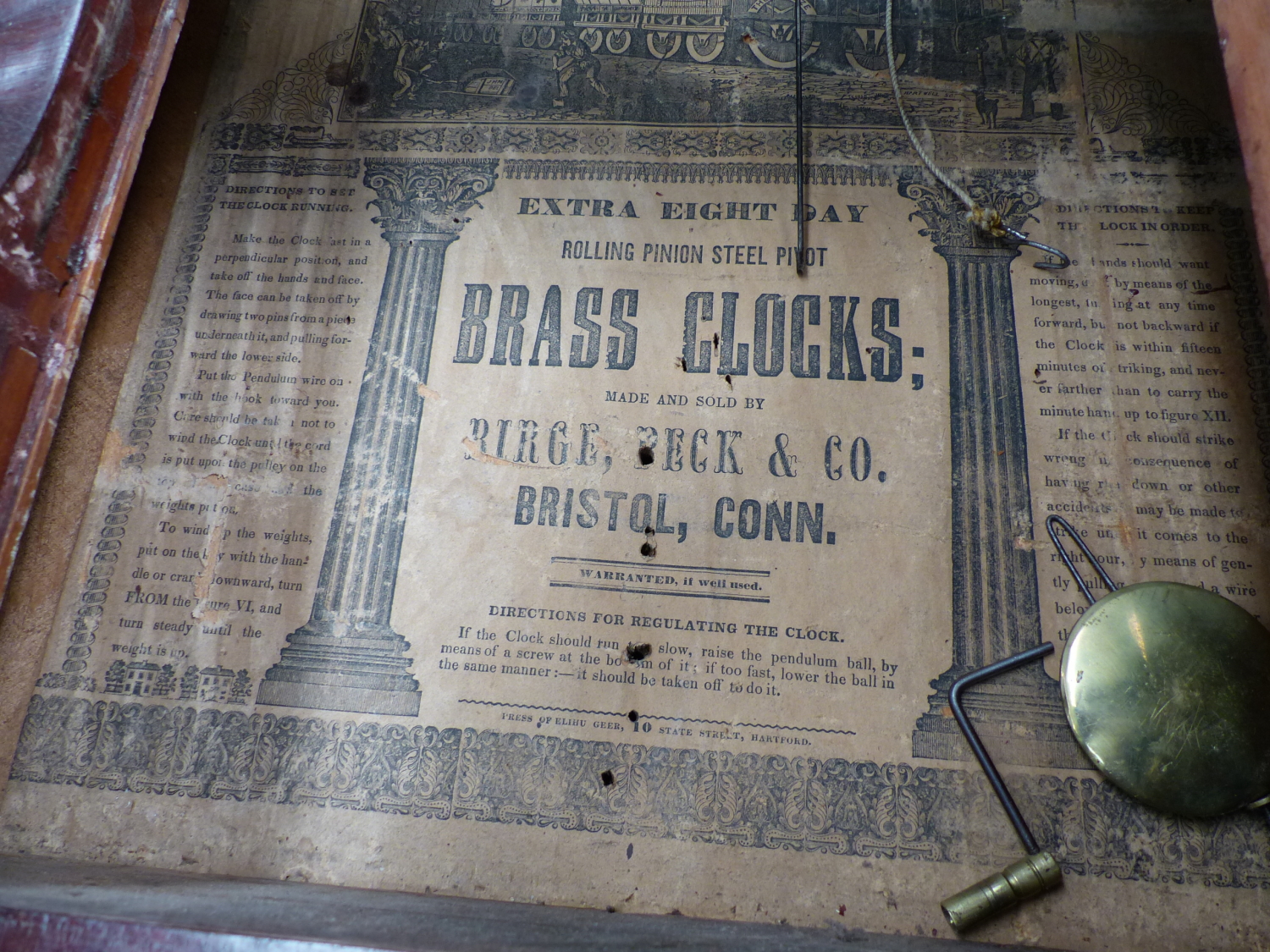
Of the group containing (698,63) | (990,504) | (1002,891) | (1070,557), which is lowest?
(1002,891)

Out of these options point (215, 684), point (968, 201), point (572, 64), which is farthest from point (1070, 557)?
point (215, 684)

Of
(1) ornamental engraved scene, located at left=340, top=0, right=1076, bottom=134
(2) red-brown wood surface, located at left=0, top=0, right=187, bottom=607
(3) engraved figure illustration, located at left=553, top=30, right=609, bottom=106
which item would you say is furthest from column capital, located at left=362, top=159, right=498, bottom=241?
(2) red-brown wood surface, located at left=0, top=0, right=187, bottom=607

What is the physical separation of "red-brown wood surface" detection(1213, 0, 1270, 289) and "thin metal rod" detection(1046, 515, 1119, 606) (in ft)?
2.15

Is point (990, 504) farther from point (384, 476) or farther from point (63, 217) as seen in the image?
point (63, 217)

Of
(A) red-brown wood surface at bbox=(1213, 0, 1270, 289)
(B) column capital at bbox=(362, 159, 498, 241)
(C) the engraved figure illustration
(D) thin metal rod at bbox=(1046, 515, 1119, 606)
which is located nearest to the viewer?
(A) red-brown wood surface at bbox=(1213, 0, 1270, 289)

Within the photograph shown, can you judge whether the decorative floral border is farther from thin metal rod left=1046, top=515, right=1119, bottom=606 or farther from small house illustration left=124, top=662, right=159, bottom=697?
thin metal rod left=1046, top=515, right=1119, bottom=606

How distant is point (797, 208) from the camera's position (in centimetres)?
213

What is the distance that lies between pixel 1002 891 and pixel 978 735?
0.31 m

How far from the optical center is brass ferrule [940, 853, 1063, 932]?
1567 mm

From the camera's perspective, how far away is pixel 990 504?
6.23ft

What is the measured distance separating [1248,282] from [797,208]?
1.14m

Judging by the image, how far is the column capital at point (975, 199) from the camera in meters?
2.09

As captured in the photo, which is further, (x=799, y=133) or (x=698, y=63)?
(x=698, y=63)

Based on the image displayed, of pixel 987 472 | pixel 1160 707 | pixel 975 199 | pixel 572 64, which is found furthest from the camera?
pixel 572 64
